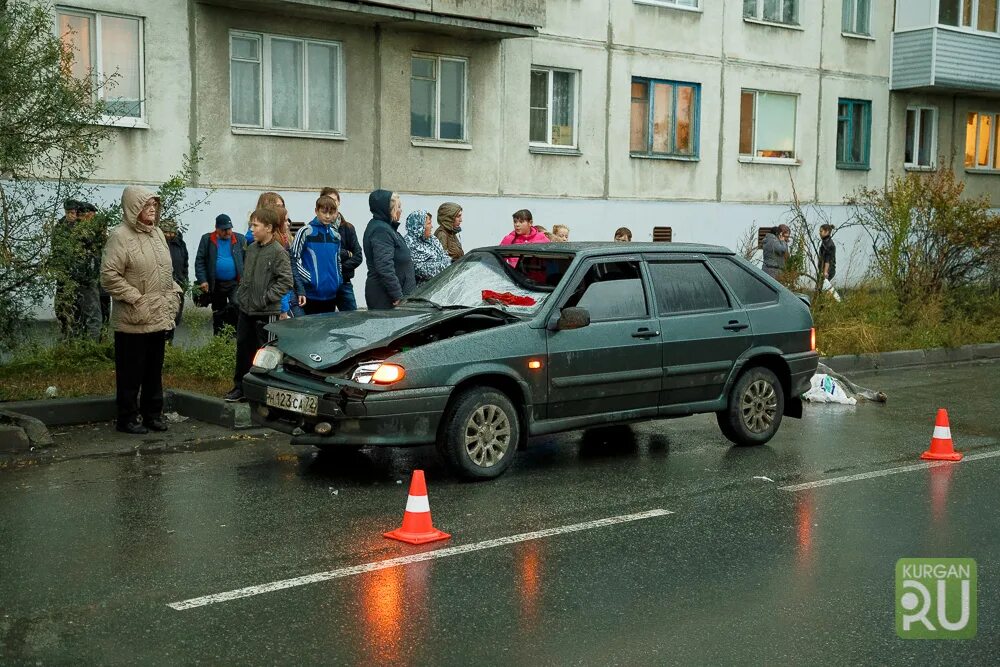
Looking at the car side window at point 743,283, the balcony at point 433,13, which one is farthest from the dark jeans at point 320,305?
the balcony at point 433,13

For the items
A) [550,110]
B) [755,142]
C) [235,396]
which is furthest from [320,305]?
[755,142]

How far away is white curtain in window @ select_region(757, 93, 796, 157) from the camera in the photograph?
2752 centimetres

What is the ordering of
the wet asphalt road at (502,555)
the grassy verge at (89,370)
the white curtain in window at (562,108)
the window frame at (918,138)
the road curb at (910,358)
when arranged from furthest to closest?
1. the window frame at (918,138)
2. the white curtain in window at (562,108)
3. the road curb at (910,358)
4. the grassy verge at (89,370)
5. the wet asphalt road at (502,555)

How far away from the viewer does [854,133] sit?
97.2 feet

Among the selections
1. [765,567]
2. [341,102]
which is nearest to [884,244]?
[341,102]

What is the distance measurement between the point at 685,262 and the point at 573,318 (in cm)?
154

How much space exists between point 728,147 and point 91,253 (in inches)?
735

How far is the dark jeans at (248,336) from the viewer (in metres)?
10.5

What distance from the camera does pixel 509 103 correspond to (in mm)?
22656

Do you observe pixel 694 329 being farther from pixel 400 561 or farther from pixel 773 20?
pixel 773 20

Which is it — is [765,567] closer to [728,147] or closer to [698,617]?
[698,617]

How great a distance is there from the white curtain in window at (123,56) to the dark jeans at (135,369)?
8798 millimetres

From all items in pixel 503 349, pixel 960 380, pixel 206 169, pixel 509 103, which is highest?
pixel 509 103

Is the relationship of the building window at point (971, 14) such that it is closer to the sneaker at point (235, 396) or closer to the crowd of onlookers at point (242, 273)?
the crowd of onlookers at point (242, 273)
